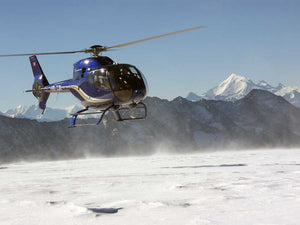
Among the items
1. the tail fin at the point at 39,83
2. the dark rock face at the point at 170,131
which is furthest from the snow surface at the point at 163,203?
the dark rock face at the point at 170,131

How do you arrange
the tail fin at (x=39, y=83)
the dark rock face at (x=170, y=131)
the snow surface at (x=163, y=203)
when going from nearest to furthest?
the snow surface at (x=163, y=203)
the tail fin at (x=39, y=83)
the dark rock face at (x=170, y=131)

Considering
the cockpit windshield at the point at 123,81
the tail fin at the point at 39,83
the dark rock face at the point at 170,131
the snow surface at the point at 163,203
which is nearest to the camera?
the snow surface at the point at 163,203

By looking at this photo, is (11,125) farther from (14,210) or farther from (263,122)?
(14,210)

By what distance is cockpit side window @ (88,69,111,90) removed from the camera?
16.1 meters

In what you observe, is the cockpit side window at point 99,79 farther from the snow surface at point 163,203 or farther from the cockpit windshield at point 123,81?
the snow surface at point 163,203

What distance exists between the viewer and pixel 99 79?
16.4 metres

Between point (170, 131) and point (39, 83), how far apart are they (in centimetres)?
5010

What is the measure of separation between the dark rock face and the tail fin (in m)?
38.2

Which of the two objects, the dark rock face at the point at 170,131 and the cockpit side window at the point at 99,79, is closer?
the cockpit side window at the point at 99,79

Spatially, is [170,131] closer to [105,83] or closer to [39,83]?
[39,83]

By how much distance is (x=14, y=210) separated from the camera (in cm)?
817

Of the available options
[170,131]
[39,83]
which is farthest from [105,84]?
[170,131]

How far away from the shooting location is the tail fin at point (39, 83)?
74.1ft

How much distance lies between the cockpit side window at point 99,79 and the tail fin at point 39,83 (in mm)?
6858
